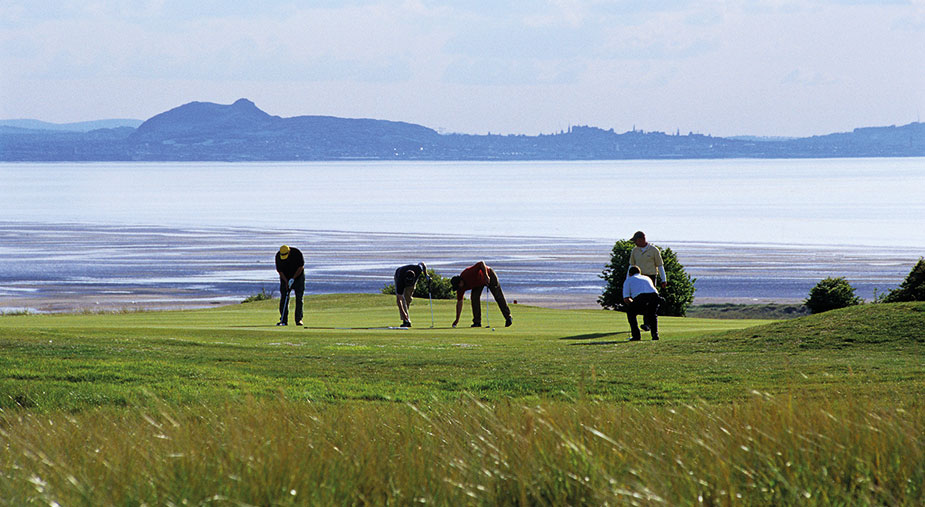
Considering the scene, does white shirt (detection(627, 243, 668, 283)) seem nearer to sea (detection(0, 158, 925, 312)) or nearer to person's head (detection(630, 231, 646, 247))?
person's head (detection(630, 231, 646, 247))

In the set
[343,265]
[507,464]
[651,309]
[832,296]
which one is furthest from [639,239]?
[343,265]

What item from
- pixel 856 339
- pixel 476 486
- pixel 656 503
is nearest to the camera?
pixel 656 503

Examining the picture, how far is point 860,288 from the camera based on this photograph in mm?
58531

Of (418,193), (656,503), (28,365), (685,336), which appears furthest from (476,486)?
(418,193)

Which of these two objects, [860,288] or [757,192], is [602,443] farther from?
[757,192]

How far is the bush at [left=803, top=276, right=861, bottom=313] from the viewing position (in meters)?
37.0

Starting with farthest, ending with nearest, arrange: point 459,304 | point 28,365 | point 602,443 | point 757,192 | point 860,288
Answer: point 757,192 < point 860,288 < point 459,304 < point 28,365 < point 602,443

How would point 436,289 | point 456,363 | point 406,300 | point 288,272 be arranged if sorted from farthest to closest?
point 436,289 < point 288,272 < point 406,300 < point 456,363

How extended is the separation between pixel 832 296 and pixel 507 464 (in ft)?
107

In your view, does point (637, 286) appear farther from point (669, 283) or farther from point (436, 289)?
point (436, 289)

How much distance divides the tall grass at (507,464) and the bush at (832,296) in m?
30.4

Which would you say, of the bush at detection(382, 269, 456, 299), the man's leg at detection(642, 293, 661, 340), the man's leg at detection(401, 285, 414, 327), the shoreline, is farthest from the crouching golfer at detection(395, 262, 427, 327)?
the shoreline

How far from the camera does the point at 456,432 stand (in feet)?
25.5

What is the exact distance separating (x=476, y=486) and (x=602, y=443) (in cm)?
113
